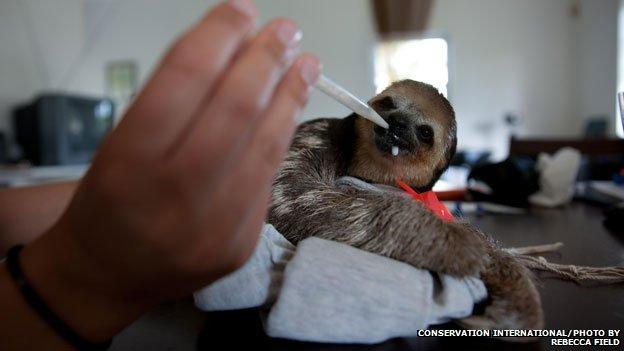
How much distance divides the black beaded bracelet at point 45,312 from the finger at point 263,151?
228 millimetres

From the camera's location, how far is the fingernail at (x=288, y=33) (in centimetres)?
43

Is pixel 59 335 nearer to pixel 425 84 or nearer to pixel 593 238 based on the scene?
pixel 425 84

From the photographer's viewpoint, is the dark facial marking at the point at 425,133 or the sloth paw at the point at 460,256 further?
the dark facial marking at the point at 425,133

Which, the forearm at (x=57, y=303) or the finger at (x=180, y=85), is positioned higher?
the finger at (x=180, y=85)

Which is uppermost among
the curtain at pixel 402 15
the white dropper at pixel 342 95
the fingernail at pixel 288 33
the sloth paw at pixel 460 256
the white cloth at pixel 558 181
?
the curtain at pixel 402 15

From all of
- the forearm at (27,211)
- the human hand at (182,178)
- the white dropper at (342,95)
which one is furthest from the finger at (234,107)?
the forearm at (27,211)

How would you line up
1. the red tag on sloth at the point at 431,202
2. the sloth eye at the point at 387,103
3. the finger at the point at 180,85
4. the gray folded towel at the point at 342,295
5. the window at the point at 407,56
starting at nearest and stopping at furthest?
the finger at the point at 180,85 → the gray folded towel at the point at 342,295 → the red tag on sloth at the point at 431,202 → the sloth eye at the point at 387,103 → the window at the point at 407,56

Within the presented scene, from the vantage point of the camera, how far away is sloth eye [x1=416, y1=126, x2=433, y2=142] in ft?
2.61

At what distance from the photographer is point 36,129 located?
14.4 feet

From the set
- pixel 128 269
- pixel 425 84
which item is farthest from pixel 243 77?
pixel 425 84

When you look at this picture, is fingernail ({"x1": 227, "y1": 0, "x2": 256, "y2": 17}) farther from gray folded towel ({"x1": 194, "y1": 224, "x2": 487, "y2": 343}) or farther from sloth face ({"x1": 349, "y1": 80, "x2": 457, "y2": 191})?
sloth face ({"x1": 349, "y1": 80, "x2": 457, "y2": 191})

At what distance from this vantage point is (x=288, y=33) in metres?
0.43

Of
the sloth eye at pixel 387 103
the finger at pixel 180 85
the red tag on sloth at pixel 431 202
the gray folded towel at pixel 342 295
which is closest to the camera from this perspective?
the finger at pixel 180 85

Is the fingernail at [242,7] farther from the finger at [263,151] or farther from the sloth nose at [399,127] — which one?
the sloth nose at [399,127]
